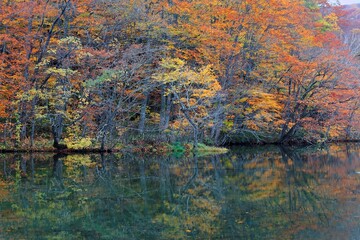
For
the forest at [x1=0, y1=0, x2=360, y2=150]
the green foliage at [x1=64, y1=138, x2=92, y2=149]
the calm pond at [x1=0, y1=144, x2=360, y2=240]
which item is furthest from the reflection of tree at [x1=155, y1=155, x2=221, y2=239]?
the forest at [x1=0, y1=0, x2=360, y2=150]

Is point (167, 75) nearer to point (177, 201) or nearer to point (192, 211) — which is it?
point (177, 201)

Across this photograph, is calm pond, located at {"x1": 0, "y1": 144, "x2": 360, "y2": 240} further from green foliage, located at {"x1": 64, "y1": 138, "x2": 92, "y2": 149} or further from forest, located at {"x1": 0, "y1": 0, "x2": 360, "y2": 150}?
forest, located at {"x1": 0, "y1": 0, "x2": 360, "y2": 150}

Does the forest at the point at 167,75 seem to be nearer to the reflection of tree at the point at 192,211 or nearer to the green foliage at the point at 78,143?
the green foliage at the point at 78,143

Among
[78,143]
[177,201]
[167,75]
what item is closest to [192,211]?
[177,201]

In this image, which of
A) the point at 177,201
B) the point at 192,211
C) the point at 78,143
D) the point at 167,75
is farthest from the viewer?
the point at 167,75

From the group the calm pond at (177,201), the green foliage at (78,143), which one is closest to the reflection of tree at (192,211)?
the calm pond at (177,201)

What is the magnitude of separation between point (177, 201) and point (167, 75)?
1306cm

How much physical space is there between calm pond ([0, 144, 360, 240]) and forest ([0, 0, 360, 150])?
5.95m

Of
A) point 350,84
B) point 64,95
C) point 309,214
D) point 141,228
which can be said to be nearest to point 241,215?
point 309,214

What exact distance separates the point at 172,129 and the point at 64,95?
589 centimetres

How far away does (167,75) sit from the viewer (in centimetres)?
2244

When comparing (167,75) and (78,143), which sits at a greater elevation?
(167,75)

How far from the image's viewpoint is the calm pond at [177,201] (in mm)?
7453

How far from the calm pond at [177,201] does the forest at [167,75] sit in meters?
5.95
